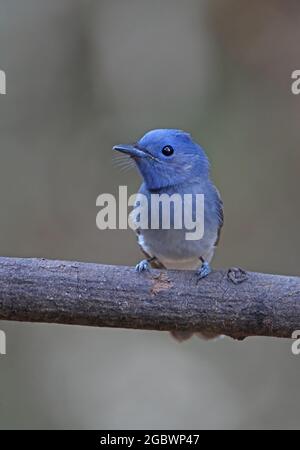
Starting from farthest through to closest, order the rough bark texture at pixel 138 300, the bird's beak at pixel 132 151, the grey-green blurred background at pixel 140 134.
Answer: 1. the grey-green blurred background at pixel 140 134
2. the bird's beak at pixel 132 151
3. the rough bark texture at pixel 138 300

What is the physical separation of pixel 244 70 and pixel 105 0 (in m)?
1.44

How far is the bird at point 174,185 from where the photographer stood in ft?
14.4

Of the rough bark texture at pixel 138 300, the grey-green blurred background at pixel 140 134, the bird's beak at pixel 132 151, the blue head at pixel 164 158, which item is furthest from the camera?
the grey-green blurred background at pixel 140 134

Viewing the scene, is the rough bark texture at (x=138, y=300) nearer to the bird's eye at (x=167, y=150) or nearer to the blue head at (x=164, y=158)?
the blue head at (x=164, y=158)

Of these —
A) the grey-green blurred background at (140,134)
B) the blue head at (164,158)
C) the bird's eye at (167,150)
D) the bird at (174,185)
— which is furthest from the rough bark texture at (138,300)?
the grey-green blurred background at (140,134)

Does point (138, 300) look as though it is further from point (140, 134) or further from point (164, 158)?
point (140, 134)

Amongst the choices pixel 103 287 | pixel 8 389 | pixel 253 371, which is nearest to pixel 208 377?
pixel 253 371

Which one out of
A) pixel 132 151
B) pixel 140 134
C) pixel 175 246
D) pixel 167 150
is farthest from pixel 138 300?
pixel 140 134

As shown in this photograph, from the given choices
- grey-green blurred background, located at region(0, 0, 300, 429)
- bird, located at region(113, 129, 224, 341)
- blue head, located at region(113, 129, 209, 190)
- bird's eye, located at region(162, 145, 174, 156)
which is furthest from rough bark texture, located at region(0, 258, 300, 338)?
grey-green blurred background, located at region(0, 0, 300, 429)

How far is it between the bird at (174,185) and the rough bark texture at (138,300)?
1.87ft

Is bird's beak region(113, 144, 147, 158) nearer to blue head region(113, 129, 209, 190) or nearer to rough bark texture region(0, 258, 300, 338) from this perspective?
blue head region(113, 129, 209, 190)

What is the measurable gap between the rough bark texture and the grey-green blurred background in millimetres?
2973

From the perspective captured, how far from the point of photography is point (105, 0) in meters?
7.10

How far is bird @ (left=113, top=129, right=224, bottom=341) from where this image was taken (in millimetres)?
4379
